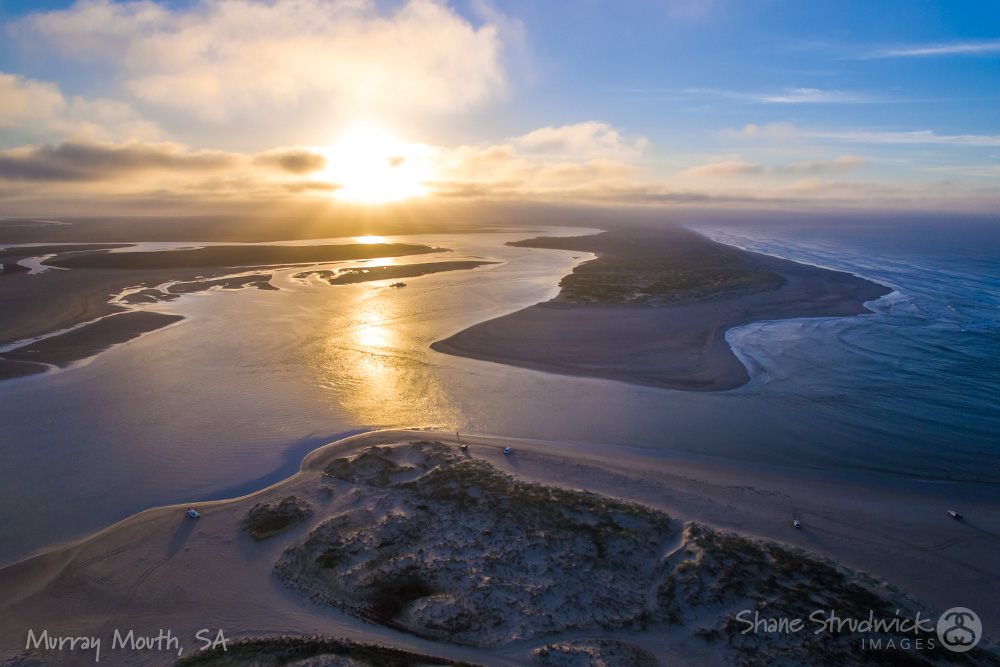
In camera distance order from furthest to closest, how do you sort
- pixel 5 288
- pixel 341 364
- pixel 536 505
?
1. pixel 5 288
2. pixel 341 364
3. pixel 536 505

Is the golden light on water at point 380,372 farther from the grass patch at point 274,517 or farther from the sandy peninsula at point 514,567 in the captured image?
the grass patch at point 274,517

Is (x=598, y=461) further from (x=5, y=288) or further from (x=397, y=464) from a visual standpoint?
(x=5, y=288)

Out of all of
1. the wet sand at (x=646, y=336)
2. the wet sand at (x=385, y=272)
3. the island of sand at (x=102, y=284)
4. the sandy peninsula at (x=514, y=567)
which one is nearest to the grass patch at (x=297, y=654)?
the sandy peninsula at (x=514, y=567)

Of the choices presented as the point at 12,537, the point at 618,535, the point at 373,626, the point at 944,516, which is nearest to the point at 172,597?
the point at 373,626

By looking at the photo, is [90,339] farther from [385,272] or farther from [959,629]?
[959,629]

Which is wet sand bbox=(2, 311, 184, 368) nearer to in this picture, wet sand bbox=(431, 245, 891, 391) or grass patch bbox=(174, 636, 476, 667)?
wet sand bbox=(431, 245, 891, 391)

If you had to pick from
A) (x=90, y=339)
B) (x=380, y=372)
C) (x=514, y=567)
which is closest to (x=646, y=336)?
(x=380, y=372)
